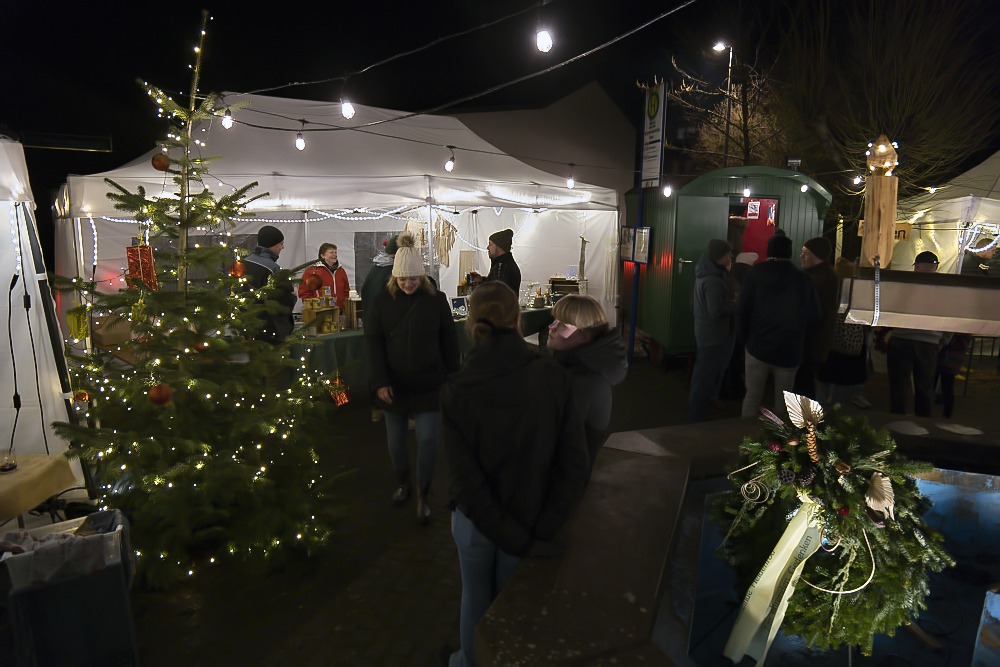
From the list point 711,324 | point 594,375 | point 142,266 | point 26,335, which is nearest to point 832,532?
point 594,375

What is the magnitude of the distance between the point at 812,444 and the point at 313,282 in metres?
5.73

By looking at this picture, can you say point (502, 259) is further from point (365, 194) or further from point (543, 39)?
point (543, 39)

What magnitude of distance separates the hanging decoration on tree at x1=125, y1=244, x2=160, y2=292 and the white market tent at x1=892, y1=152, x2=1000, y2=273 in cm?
1141

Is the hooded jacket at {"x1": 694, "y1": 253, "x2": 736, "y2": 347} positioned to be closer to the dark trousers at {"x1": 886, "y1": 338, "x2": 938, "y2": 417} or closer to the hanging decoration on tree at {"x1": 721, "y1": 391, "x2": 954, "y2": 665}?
the dark trousers at {"x1": 886, "y1": 338, "x2": 938, "y2": 417}

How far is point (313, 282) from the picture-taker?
23.0 ft

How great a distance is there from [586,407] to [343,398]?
253 cm

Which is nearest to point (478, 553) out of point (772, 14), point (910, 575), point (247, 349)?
point (910, 575)

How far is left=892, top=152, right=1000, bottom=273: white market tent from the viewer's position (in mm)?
9875

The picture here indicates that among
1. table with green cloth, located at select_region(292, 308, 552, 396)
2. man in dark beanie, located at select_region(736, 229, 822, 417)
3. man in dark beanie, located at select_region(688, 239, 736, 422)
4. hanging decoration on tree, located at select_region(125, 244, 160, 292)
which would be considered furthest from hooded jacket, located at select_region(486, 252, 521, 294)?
hanging decoration on tree, located at select_region(125, 244, 160, 292)

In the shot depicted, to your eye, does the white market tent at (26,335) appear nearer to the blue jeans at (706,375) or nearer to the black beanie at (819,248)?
the blue jeans at (706,375)

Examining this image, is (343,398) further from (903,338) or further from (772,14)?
(772,14)

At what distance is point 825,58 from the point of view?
14.4 metres

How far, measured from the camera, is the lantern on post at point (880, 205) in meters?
2.08

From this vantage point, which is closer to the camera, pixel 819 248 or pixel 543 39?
pixel 543 39
